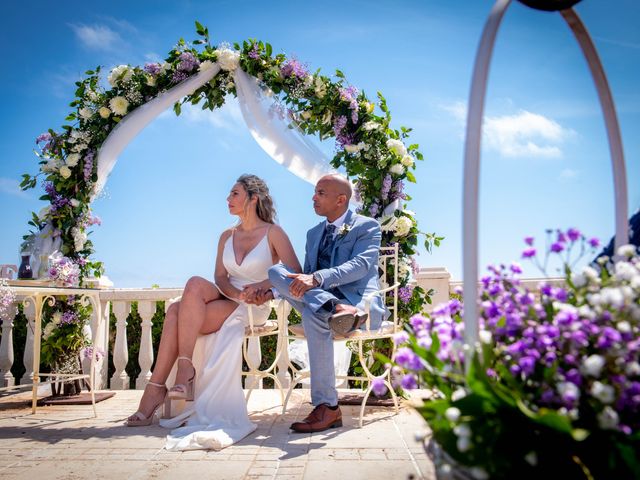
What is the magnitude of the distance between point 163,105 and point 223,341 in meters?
2.35

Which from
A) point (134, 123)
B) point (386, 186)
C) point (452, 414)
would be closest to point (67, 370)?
point (134, 123)

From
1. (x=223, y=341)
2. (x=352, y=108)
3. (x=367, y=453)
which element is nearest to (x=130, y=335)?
(x=223, y=341)

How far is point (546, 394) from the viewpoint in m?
1.07

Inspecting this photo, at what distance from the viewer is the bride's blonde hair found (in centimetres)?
431

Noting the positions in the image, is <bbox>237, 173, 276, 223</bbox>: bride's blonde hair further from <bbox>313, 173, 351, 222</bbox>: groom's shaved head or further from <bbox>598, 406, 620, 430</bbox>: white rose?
<bbox>598, 406, 620, 430</bbox>: white rose

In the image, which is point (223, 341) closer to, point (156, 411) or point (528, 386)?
point (156, 411)

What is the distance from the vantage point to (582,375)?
1.07m

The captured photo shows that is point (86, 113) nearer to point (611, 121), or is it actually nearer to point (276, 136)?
point (276, 136)

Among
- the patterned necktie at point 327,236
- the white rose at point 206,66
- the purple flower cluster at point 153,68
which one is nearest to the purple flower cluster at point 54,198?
the purple flower cluster at point 153,68

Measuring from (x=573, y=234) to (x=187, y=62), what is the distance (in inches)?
171

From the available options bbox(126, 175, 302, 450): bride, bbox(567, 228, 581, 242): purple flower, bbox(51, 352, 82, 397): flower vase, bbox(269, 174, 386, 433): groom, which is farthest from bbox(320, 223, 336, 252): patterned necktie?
bbox(567, 228, 581, 242): purple flower

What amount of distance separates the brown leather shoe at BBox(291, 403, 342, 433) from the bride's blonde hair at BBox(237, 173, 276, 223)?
5.12ft

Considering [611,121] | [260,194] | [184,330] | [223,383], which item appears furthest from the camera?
[260,194]

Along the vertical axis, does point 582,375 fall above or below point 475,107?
below
